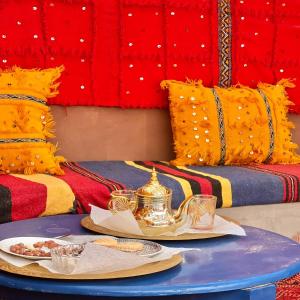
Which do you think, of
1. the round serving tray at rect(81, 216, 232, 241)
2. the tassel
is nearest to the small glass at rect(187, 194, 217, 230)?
the round serving tray at rect(81, 216, 232, 241)

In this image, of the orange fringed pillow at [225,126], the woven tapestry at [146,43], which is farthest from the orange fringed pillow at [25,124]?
the orange fringed pillow at [225,126]

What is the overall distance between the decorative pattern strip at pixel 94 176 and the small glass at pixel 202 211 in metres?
0.65

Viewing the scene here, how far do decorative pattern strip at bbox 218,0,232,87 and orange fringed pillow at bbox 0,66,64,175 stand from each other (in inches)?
35.5

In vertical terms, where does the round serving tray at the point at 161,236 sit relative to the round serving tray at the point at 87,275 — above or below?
below

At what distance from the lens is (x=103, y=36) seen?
2703 mm

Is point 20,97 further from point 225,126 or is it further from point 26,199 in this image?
point 225,126

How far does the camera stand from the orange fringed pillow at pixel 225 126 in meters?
2.66

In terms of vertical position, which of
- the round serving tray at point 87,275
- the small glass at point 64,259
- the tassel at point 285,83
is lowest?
the round serving tray at point 87,275

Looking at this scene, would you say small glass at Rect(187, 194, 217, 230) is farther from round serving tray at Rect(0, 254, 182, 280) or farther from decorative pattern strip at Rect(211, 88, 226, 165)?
decorative pattern strip at Rect(211, 88, 226, 165)

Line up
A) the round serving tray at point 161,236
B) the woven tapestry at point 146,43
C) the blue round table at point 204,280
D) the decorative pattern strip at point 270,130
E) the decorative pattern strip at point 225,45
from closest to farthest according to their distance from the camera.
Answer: the blue round table at point 204,280 → the round serving tray at point 161,236 → the woven tapestry at point 146,43 → the decorative pattern strip at point 270,130 → the decorative pattern strip at point 225,45

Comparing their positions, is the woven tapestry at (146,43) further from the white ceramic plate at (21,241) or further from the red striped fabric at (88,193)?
the white ceramic plate at (21,241)

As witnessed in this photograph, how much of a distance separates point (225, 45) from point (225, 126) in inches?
17.8

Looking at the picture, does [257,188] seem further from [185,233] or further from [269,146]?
[185,233]

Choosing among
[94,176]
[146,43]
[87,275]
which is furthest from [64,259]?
[146,43]
